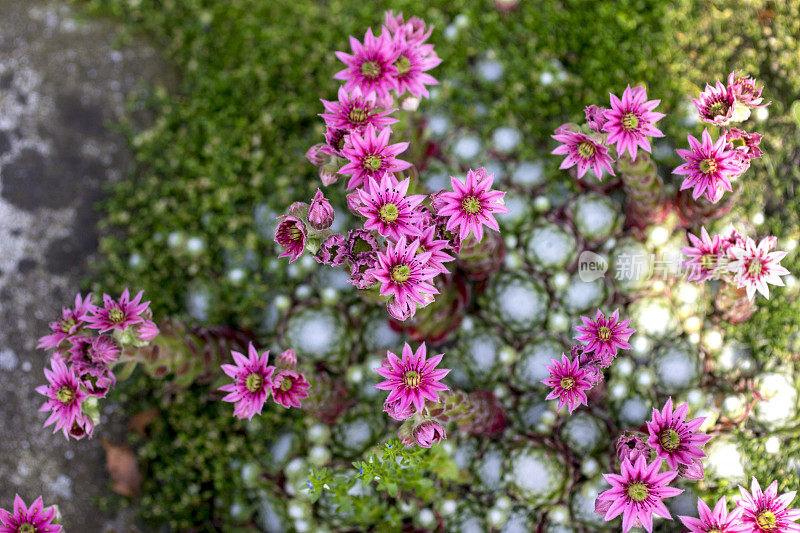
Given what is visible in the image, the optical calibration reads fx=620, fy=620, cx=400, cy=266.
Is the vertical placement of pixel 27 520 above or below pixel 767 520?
above

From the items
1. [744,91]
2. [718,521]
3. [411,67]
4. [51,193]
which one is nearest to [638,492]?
[718,521]

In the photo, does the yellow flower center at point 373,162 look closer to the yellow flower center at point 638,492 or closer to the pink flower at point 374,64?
the pink flower at point 374,64

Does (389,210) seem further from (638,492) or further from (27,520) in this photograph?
(27,520)

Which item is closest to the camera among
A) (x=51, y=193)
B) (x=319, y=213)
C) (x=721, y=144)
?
(x=319, y=213)

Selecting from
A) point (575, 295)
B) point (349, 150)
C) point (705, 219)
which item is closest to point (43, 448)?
point (349, 150)

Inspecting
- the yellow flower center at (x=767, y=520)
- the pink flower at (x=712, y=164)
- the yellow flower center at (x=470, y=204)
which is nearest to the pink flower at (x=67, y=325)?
the yellow flower center at (x=470, y=204)

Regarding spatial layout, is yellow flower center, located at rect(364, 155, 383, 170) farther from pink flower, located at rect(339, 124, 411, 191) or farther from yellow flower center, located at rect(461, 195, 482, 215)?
yellow flower center, located at rect(461, 195, 482, 215)
